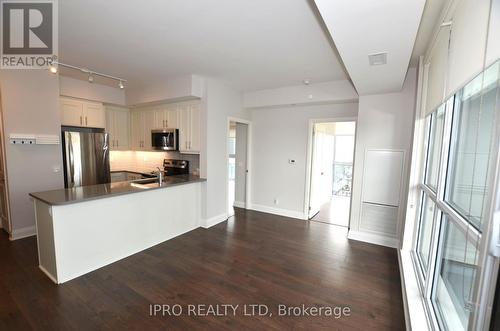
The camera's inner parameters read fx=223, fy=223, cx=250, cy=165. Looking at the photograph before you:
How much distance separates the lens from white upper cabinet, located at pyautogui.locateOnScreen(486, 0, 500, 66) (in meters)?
0.95

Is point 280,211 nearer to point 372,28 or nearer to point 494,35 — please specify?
point 372,28

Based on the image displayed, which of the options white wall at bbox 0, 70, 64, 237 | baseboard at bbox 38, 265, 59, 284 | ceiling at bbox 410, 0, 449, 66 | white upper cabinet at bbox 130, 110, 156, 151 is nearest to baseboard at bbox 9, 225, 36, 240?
white wall at bbox 0, 70, 64, 237

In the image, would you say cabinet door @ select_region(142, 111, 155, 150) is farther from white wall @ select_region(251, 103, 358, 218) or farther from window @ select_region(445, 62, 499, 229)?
window @ select_region(445, 62, 499, 229)

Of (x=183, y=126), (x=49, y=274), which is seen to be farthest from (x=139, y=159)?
(x=49, y=274)

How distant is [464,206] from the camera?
57.9 inches

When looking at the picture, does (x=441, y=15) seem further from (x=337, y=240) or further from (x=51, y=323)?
(x=51, y=323)

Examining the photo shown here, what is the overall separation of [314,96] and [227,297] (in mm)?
3535

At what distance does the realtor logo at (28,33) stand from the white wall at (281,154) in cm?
363

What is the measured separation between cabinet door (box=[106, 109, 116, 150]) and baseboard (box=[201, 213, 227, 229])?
9.33ft

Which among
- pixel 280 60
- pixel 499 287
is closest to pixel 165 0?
pixel 280 60

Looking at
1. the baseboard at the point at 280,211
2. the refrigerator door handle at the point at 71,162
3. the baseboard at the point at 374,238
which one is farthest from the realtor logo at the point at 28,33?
the baseboard at the point at 374,238

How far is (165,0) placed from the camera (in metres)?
1.86

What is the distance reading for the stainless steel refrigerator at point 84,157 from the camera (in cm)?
404

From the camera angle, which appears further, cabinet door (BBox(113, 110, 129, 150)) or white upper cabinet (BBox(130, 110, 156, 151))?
cabinet door (BBox(113, 110, 129, 150))
